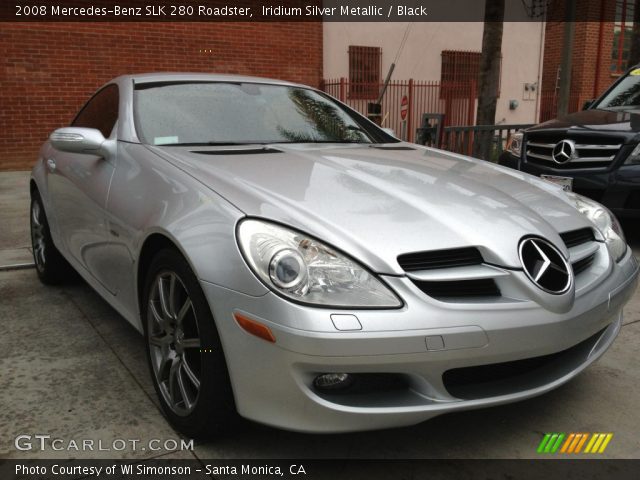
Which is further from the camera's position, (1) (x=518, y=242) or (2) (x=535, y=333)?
(1) (x=518, y=242)

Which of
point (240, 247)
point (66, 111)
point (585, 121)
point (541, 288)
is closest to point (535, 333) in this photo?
point (541, 288)

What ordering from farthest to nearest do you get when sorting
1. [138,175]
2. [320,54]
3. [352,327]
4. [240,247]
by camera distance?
[320,54]
[138,175]
[240,247]
[352,327]

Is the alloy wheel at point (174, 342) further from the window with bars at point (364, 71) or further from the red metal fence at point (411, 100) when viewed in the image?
the window with bars at point (364, 71)

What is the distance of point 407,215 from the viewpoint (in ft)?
6.74

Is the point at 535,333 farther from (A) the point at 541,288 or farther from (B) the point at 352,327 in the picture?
(B) the point at 352,327

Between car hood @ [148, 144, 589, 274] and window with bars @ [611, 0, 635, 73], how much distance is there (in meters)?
18.4

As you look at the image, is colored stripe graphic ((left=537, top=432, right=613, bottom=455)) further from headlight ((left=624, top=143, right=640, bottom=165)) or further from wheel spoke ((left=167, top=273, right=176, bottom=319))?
headlight ((left=624, top=143, right=640, bottom=165))

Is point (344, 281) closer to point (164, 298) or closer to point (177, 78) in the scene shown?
point (164, 298)

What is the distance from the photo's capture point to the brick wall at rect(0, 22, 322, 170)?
999 cm

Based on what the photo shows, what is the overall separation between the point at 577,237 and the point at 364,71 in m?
12.6

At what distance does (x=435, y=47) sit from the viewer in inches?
605

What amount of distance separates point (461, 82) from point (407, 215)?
49.5 ft

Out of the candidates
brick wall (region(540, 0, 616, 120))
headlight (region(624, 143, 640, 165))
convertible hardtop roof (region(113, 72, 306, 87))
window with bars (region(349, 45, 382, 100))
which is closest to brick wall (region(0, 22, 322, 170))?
window with bars (region(349, 45, 382, 100))

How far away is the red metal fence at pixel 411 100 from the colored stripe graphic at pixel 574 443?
11.5 m
